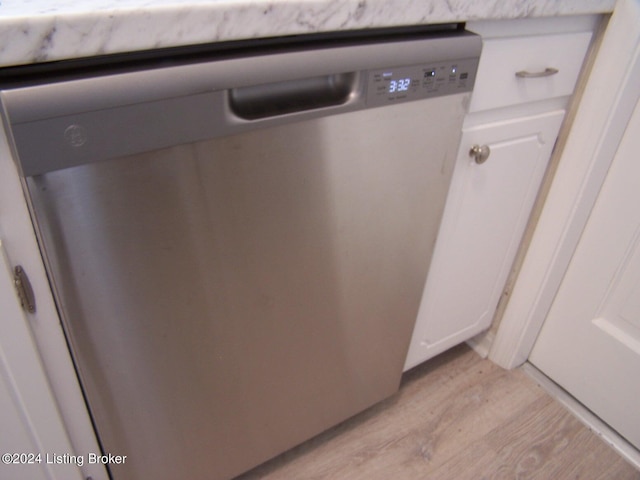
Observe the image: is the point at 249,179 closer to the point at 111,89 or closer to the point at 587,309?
the point at 111,89

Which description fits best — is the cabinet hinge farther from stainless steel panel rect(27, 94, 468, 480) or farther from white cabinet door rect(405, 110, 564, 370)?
white cabinet door rect(405, 110, 564, 370)

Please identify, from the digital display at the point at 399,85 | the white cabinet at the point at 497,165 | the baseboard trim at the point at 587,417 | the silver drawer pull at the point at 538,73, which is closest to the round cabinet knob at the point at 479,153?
the white cabinet at the point at 497,165

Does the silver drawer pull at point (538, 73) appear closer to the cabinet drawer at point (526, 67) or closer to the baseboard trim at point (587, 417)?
the cabinet drawer at point (526, 67)

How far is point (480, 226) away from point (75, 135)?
782 millimetres

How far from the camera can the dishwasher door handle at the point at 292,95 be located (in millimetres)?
567

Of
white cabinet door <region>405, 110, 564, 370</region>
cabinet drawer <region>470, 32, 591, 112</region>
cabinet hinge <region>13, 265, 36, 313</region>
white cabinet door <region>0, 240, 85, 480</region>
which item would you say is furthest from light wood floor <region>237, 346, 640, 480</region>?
cabinet drawer <region>470, 32, 591, 112</region>

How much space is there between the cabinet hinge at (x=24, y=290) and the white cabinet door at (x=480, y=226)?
690 mm

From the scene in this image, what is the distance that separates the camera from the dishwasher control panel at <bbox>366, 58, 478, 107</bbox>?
24.8 inches

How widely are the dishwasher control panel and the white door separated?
470mm

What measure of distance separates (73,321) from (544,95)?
34.8 inches

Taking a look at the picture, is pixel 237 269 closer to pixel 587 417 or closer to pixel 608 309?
pixel 608 309

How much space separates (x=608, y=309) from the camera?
1061 millimetres

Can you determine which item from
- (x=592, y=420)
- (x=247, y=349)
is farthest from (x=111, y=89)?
(x=592, y=420)

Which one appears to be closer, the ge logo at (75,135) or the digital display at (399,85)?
the ge logo at (75,135)
